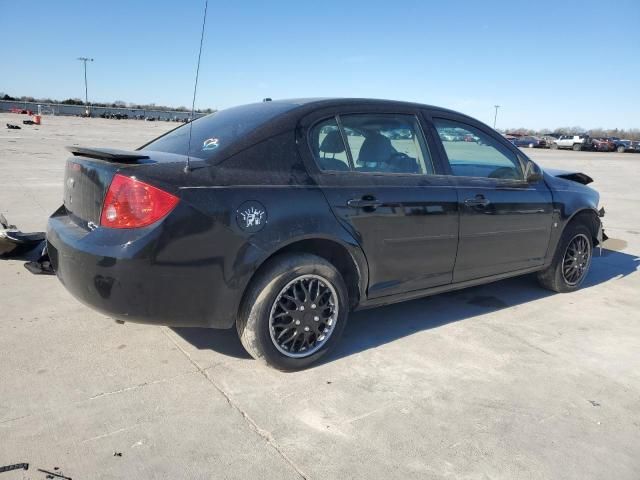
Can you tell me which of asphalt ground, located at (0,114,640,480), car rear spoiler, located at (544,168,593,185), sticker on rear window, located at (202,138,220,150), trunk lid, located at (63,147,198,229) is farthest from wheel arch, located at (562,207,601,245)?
trunk lid, located at (63,147,198,229)

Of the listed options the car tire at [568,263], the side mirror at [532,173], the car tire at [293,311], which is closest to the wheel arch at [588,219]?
the car tire at [568,263]

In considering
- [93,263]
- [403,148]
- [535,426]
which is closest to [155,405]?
[93,263]

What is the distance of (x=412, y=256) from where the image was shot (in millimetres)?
3672

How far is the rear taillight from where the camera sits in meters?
2.71

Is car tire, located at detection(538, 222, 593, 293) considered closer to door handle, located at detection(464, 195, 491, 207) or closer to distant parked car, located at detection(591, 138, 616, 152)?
door handle, located at detection(464, 195, 491, 207)

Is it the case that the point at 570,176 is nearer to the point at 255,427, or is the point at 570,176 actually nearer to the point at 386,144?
the point at 386,144

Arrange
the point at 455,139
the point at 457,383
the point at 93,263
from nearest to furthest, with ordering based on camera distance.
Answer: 1. the point at 93,263
2. the point at 457,383
3. the point at 455,139

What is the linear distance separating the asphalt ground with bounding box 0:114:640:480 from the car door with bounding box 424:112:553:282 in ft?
1.65

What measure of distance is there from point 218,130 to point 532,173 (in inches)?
108

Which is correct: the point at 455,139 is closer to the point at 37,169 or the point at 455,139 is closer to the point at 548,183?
the point at 548,183

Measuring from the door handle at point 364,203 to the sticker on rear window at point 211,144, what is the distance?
0.89m

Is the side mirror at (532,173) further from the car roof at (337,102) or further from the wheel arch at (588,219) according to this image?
the car roof at (337,102)

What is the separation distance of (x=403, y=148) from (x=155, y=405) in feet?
7.81

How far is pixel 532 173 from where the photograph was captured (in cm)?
453
